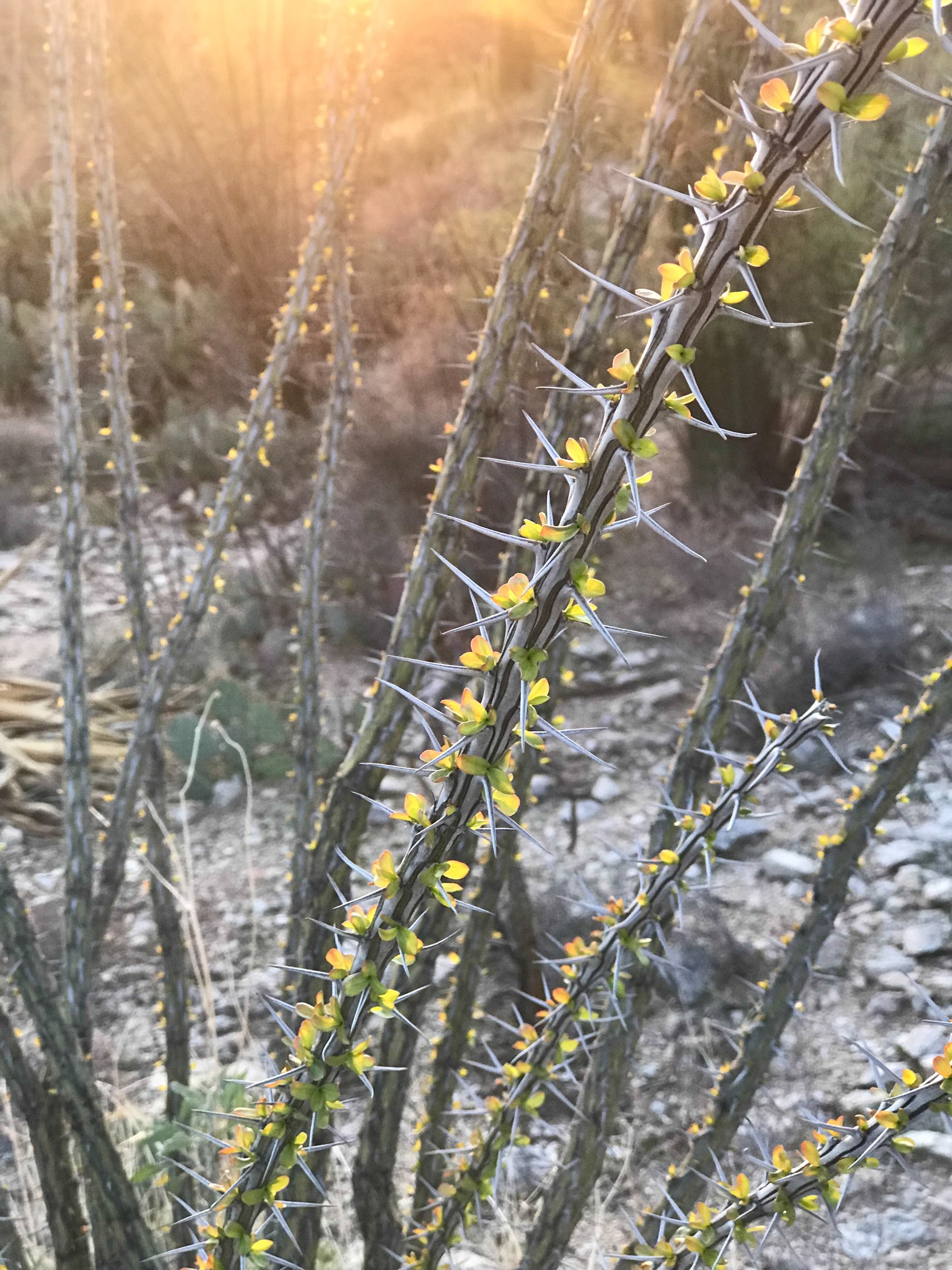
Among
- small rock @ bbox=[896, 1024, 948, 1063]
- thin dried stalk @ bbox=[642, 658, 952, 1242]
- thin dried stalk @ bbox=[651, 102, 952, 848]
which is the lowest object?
small rock @ bbox=[896, 1024, 948, 1063]

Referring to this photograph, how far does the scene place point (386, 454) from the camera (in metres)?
4.92

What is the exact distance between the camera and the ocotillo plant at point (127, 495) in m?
2.01

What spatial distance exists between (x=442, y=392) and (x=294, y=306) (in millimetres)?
2880

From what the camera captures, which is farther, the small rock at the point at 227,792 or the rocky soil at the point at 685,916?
the small rock at the point at 227,792

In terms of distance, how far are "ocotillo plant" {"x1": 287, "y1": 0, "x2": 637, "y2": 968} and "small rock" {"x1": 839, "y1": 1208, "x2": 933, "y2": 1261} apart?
1.51 meters

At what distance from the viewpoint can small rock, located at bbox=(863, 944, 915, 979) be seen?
9.50 ft

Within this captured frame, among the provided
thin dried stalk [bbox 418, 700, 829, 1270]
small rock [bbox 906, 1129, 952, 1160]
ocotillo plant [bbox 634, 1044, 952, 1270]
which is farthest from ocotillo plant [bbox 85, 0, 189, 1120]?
small rock [bbox 906, 1129, 952, 1160]

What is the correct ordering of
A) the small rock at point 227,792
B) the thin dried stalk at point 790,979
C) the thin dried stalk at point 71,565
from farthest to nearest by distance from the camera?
the small rock at point 227,792 < the thin dried stalk at point 71,565 < the thin dried stalk at point 790,979

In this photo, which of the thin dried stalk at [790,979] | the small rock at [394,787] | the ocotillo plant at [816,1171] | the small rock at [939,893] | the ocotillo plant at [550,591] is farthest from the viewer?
the small rock at [394,787]

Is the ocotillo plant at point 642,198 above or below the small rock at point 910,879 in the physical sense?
above

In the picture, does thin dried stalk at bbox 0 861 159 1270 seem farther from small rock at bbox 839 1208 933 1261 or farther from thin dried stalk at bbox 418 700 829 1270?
small rock at bbox 839 1208 933 1261

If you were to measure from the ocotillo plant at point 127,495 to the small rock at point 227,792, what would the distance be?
63.9 inches

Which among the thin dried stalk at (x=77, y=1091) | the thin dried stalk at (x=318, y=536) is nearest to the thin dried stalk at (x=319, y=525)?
the thin dried stalk at (x=318, y=536)

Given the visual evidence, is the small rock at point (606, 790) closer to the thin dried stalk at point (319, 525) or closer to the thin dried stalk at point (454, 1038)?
the thin dried stalk at point (319, 525)
